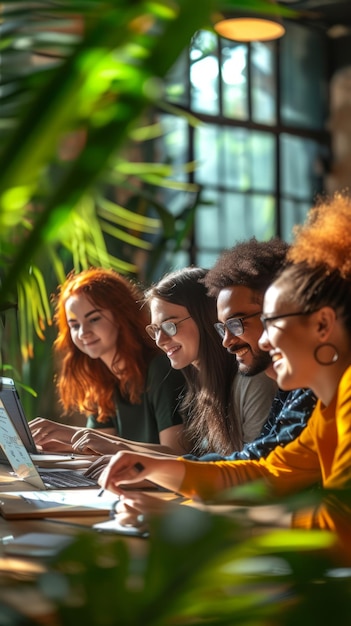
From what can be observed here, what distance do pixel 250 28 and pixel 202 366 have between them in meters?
2.36

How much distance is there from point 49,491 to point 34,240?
5.04 ft

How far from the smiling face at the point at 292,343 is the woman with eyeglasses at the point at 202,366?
0.80m

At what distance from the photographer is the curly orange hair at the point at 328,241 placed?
1434 mm

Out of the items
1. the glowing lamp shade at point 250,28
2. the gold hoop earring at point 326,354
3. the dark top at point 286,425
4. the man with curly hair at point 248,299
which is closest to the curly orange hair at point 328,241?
the gold hoop earring at point 326,354

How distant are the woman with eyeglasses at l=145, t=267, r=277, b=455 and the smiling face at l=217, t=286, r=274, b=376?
13cm

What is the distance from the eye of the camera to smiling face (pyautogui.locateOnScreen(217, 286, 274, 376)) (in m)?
2.11

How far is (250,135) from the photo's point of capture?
20.5ft

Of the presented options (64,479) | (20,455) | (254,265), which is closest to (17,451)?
(20,455)

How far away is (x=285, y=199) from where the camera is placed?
647 centimetres

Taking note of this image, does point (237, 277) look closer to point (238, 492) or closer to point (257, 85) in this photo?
point (238, 492)

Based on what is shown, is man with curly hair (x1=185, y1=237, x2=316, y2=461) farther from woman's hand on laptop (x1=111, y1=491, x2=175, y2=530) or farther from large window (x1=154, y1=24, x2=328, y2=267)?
large window (x1=154, y1=24, x2=328, y2=267)

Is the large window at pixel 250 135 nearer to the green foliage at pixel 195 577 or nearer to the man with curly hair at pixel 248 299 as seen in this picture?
the man with curly hair at pixel 248 299

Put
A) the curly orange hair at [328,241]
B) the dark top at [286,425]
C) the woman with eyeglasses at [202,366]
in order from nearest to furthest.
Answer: the curly orange hair at [328,241], the dark top at [286,425], the woman with eyeglasses at [202,366]

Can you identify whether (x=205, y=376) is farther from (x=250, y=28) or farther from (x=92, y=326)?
(x=250, y=28)
